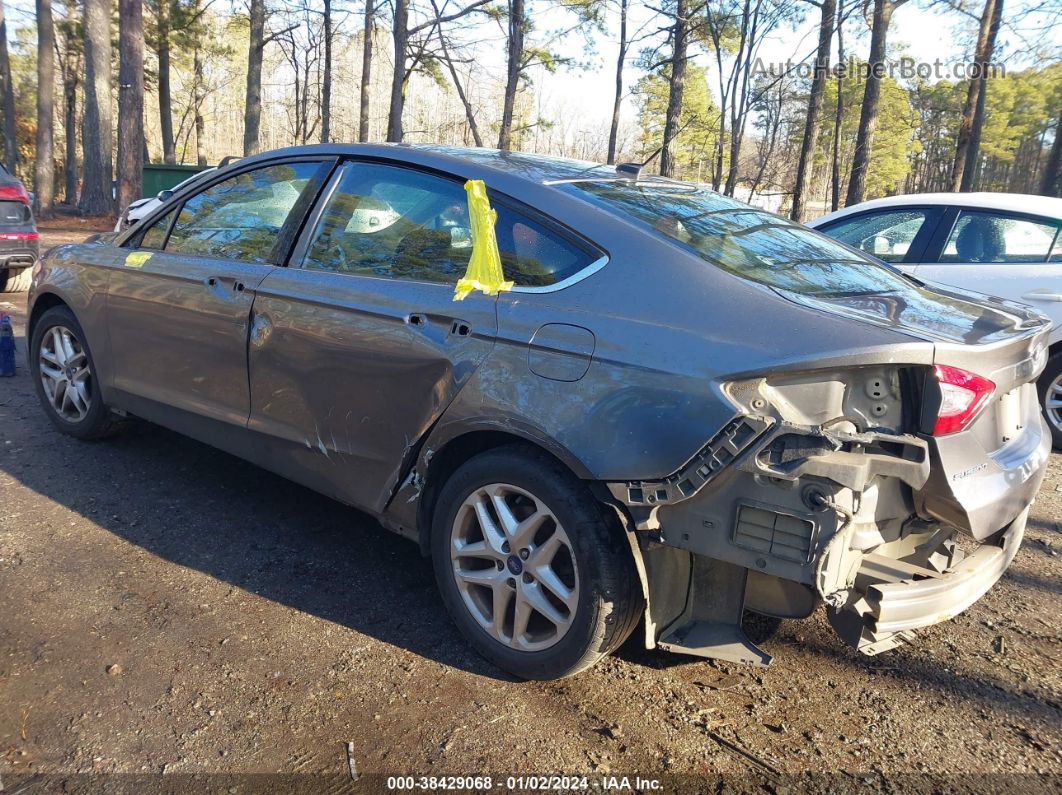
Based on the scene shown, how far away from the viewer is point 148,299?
406cm

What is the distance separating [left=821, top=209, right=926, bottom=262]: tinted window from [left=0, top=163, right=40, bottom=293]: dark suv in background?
27.6ft

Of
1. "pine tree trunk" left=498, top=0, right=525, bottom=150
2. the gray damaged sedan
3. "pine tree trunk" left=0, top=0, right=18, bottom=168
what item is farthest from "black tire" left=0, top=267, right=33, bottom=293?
"pine tree trunk" left=0, top=0, right=18, bottom=168

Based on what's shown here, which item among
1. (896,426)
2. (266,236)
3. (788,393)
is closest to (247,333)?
(266,236)

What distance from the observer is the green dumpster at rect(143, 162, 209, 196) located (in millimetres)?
19766

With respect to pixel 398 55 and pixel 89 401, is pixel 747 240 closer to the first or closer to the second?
pixel 89 401

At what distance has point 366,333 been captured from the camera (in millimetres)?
3078

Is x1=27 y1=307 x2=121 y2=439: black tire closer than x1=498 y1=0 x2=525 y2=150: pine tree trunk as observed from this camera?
Yes

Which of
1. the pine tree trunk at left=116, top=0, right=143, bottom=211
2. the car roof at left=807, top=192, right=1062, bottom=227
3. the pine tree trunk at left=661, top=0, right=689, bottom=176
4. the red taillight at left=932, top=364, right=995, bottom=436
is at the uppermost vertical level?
the pine tree trunk at left=661, top=0, right=689, bottom=176

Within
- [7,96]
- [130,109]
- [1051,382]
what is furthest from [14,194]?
[7,96]

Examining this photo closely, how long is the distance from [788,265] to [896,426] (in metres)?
0.79

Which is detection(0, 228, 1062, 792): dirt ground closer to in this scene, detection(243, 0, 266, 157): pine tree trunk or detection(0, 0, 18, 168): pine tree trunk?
detection(243, 0, 266, 157): pine tree trunk

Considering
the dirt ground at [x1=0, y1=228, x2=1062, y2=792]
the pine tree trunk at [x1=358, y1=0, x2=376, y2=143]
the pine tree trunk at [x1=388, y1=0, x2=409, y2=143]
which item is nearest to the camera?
the dirt ground at [x1=0, y1=228, x2=1062, y2=792]

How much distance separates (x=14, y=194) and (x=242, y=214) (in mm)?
7100

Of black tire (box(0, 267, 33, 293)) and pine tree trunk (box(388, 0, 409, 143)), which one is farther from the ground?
pine tree trunk (box(388, 0, 409, 143))
